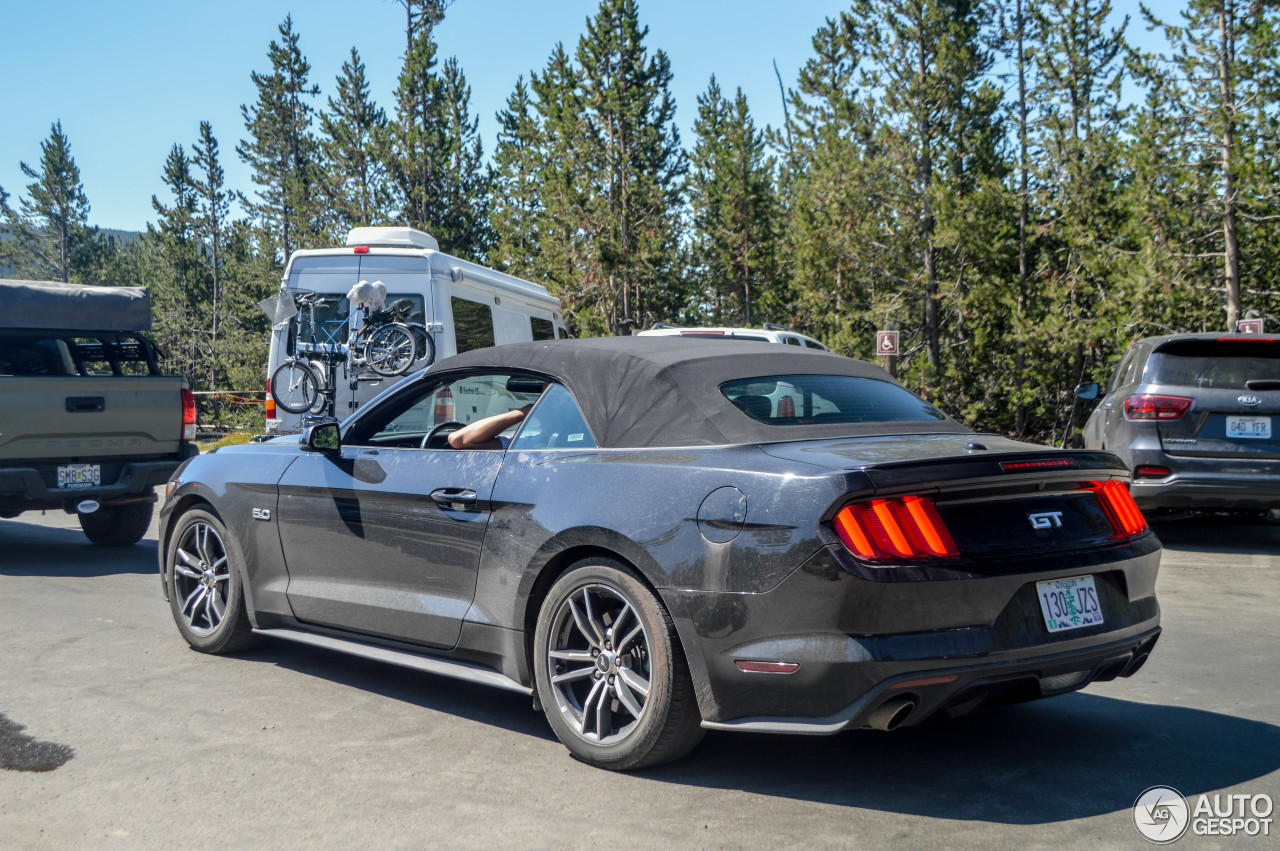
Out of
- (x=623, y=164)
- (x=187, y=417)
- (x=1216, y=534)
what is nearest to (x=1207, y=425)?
(x=1216, y=534)

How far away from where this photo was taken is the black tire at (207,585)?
559cm

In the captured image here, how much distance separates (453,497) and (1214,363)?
730 centimetres

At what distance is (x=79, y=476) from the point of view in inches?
359

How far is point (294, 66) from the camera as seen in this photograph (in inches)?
2142

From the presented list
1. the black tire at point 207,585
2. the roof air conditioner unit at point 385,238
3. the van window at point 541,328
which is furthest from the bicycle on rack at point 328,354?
the black tire at point 207,585

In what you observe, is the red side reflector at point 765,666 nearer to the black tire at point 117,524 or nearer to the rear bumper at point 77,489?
the rear bumper at point 77,489

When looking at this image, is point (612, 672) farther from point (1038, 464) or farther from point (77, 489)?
point (77, 489)

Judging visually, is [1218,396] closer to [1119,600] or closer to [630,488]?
[1119,600]

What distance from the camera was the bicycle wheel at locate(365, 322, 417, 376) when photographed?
1259 centimetres

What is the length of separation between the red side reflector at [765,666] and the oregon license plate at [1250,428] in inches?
282

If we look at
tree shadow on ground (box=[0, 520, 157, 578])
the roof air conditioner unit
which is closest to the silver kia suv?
tree shadow on ground (box=[0, 520, 157, 578])

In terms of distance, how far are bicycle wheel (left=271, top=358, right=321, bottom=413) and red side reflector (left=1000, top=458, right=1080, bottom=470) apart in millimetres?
10687

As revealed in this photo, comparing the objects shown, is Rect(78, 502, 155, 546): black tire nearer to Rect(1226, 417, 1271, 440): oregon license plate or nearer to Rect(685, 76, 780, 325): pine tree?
Rect(1226, 417, 1271, 440): oregon license plate

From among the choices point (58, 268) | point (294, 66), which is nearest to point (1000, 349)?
point (294, 66)
